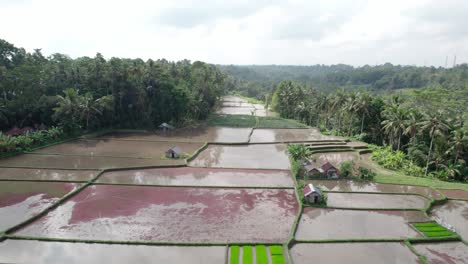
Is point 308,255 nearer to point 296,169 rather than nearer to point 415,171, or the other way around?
point 296,169

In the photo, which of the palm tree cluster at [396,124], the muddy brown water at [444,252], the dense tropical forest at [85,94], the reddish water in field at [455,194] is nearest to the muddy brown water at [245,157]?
the palm tree cluster at [396,124]

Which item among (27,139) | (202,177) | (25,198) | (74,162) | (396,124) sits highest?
(396,124)

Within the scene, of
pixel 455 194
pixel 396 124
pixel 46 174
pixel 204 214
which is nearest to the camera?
pixel 204 214

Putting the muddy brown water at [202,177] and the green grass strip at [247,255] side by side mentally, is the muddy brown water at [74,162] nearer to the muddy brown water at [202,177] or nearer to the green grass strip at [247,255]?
the muddy brown water at [202,177]

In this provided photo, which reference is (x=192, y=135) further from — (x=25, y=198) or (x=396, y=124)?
(x=396, y=124)

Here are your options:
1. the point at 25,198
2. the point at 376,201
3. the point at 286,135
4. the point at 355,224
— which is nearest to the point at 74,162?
the point at 25,198

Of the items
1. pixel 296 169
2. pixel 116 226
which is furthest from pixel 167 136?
pixel 116 226
